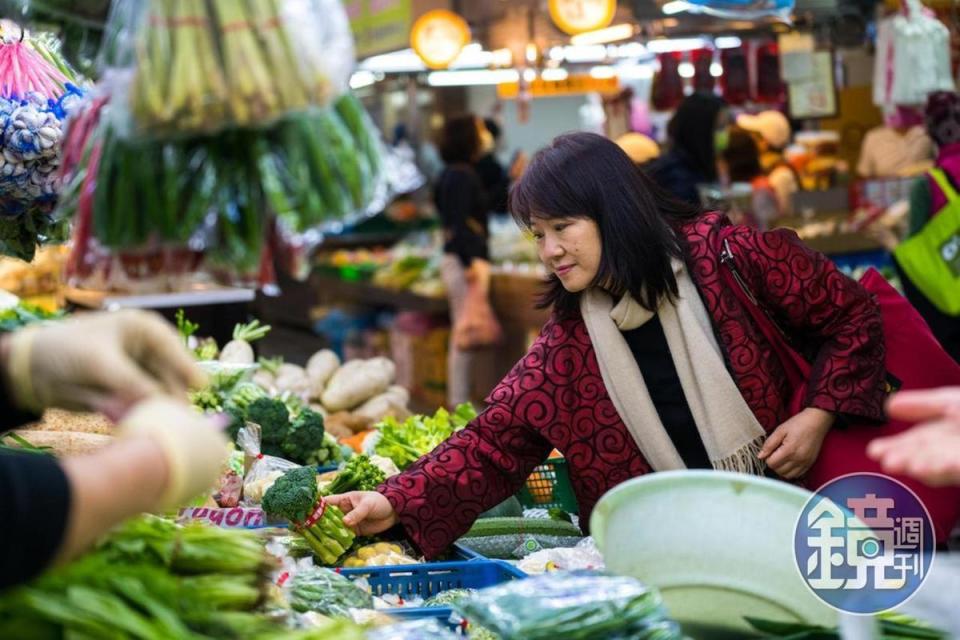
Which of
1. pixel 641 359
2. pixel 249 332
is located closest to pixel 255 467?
pixel 641 359

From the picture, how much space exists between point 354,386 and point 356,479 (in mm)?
A: 2455

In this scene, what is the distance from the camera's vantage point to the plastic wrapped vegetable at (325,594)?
2.81m

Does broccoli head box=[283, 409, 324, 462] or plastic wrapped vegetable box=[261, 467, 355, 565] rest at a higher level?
plastic wrapped vegetable box=[261, 467, 355, 565]

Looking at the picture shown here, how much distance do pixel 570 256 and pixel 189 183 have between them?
55.0 inches

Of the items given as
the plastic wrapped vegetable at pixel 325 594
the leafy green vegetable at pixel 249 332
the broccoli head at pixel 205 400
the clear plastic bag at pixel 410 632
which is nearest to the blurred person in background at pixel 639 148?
the leafy green vegetable at pixel 249 332

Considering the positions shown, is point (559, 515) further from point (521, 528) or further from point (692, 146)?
point (692, 146)

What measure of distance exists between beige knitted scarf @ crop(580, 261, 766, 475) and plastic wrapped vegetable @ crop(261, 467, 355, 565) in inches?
31.3

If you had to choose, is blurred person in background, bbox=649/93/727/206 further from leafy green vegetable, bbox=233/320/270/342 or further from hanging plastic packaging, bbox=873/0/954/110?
leafy green vegetable, bbox=233/320/270/342

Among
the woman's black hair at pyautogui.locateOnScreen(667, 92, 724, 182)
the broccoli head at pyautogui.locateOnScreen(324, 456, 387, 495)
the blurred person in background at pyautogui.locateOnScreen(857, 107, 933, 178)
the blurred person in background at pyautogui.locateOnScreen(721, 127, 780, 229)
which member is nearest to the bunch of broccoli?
the broccoli head at pyautogui.locateOnScreen(324, 456, 387, 495)

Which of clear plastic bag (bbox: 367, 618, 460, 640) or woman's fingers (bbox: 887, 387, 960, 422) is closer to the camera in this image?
woman's fingers (bbox: 887, 387, 960, 422)

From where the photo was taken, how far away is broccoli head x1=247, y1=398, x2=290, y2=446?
447cm

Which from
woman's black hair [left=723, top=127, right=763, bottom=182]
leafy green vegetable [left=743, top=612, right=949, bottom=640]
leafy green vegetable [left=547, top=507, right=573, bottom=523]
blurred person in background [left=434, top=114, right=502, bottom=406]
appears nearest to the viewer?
leafy green vegetable [left=743, top=612, right=949, bottom=640]

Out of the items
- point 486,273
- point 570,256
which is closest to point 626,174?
point 570,256

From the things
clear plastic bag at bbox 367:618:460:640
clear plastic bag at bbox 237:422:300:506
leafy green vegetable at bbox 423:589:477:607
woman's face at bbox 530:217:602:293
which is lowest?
leafy green vegetable at bbox 423:589:477:607
